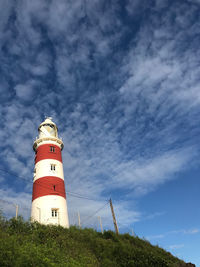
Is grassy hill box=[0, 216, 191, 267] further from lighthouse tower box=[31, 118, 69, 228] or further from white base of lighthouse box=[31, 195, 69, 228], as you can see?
lighthouse tower box=[31, 118, 69, 228]

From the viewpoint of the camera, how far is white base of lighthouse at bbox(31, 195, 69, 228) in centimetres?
2264

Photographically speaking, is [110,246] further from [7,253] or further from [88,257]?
[7,253]

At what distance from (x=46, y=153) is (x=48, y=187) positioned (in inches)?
187

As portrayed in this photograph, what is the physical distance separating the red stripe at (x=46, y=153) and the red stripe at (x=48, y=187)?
302 cm

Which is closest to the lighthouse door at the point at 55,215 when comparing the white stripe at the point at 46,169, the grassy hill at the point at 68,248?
the grassy hill at the point at 68,248

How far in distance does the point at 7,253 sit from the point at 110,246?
10.5 m

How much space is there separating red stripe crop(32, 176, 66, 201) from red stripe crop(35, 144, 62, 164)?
3019mm

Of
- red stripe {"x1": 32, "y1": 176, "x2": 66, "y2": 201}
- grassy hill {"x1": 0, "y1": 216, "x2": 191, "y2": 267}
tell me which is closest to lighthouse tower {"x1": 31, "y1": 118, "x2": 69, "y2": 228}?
red stripe {"x1": 32, "y1": 176, "x2": 66, "y2": 201}

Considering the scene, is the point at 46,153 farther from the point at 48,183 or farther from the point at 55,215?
the point at 55,215

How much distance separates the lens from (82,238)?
20047 mm

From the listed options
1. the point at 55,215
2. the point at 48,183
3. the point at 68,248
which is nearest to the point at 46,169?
the point at 48,183

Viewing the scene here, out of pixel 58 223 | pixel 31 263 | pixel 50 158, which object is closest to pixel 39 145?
pixel 50 158

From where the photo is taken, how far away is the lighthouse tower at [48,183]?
2307 cm

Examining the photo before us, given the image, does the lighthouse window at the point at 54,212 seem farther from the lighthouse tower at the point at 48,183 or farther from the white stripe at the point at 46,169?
the white stripe at the point at 46,169
